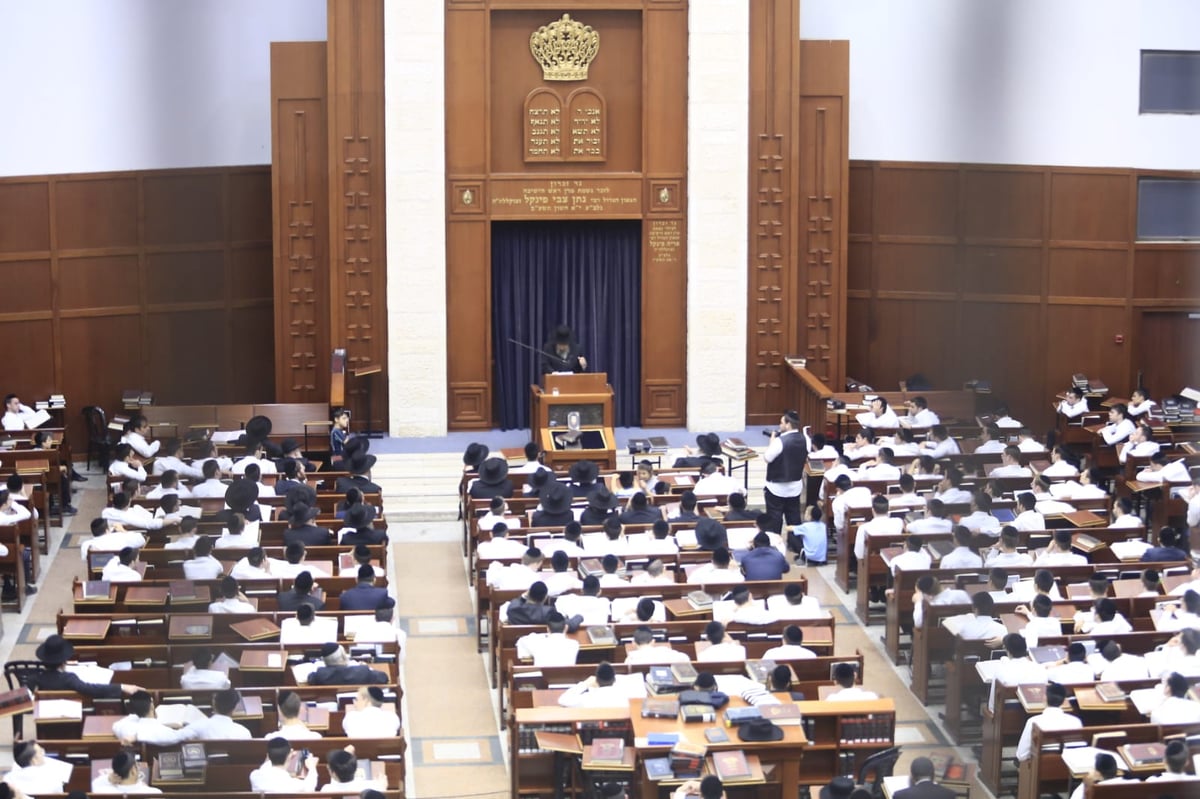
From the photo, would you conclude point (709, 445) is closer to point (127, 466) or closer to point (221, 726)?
point (127, 466)

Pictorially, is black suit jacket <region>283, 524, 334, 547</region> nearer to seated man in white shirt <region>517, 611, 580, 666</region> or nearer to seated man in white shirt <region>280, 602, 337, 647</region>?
seated man in white shirt <region>280, 602, 337, 647</region>

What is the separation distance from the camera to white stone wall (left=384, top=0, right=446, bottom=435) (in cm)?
2328

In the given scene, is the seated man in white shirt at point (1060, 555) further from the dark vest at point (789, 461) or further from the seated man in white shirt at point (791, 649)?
the dark vest at point (789, 461)

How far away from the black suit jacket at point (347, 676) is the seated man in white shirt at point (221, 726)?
1.18 m

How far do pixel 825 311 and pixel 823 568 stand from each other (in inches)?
242

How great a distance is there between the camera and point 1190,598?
11.6m

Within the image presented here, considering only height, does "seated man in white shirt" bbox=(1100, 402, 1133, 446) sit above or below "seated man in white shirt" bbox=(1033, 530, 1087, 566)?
above

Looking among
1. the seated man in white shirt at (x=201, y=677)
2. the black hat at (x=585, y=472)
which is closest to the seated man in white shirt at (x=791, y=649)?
the seated man in white shirt at (x=201, y=677)

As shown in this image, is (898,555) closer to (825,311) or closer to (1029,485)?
(1029,485)

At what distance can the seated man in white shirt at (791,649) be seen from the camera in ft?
43.5

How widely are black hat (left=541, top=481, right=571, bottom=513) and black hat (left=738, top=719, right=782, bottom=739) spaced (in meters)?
7.44

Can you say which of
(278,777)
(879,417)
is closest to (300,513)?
(278,777)

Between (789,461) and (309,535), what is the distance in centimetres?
570

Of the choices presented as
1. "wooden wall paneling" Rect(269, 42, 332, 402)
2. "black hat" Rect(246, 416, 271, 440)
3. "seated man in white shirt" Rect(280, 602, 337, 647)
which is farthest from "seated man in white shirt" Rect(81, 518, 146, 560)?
"wooden wall paneling" Rect(269, 42, 332, 402)
